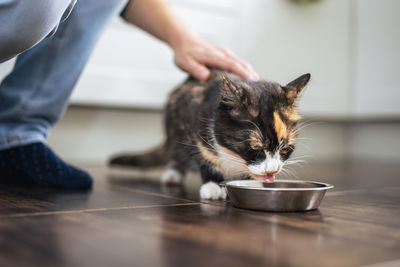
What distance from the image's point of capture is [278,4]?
2848mm

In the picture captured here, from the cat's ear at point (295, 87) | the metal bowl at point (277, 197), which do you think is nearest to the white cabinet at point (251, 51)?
the cat's ear at point (295, 87)

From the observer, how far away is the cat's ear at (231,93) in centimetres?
114

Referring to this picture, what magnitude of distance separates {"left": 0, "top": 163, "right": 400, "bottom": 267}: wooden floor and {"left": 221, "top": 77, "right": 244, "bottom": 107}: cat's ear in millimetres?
254

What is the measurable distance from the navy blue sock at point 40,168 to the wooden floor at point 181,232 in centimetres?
8

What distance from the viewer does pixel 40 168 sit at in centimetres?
132

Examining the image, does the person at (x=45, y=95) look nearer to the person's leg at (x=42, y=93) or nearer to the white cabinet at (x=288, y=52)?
the person's leg at (x=42, y=93)

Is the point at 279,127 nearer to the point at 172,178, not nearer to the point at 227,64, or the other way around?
the point at 227,64

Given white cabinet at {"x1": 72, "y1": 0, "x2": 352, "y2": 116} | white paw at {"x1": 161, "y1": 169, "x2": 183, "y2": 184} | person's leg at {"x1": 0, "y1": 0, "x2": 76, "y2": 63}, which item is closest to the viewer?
person's leg at {"x1": 0, "y1": 0, "x2": 76, "y2": 63}

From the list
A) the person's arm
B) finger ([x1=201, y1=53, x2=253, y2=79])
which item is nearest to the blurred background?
the person's arm

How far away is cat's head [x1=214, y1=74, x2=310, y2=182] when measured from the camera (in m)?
1.10

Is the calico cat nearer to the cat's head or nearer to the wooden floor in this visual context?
the cat's head

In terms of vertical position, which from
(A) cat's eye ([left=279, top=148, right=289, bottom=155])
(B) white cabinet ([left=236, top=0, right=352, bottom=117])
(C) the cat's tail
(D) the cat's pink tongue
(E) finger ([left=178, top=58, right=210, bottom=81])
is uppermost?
(B) white cabinet ([left=236, top=0, right=352, bottom=117])

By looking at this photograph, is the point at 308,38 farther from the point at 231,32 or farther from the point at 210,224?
Result: the point at 210,224

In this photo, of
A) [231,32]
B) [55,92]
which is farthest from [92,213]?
[231,32]
